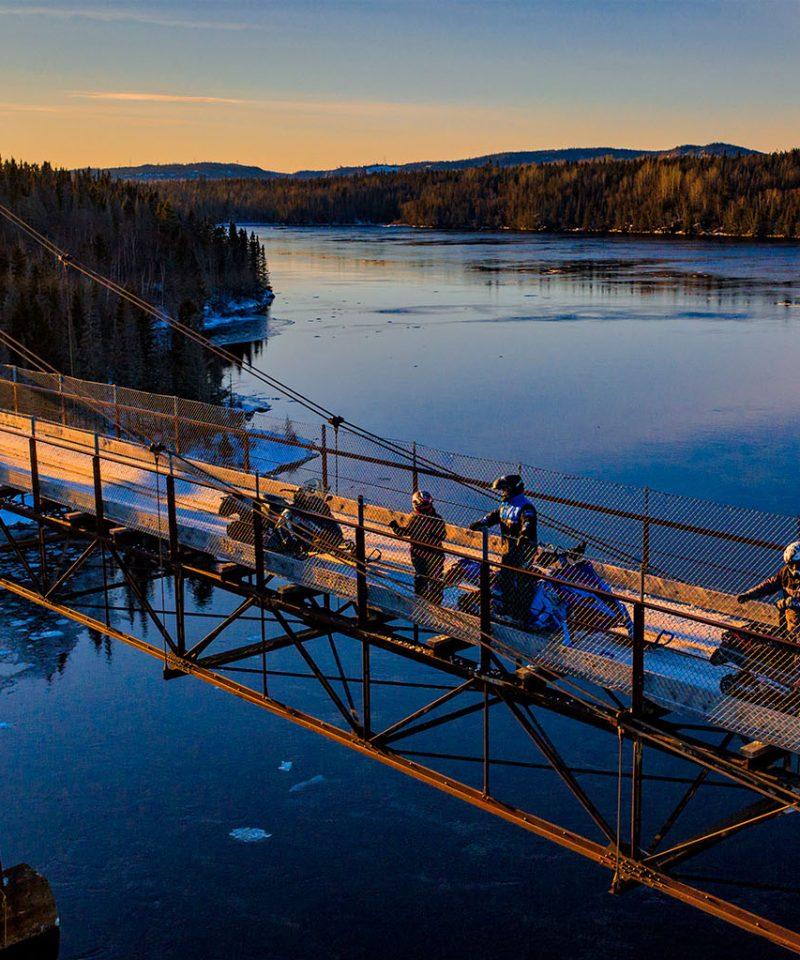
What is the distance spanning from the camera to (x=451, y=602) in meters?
15.1

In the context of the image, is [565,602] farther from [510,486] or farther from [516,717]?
[516,717]

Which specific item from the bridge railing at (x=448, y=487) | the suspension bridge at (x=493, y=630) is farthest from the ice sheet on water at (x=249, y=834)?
the bridge railing at (x=448, y=487)

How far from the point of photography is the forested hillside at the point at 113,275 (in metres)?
71.4

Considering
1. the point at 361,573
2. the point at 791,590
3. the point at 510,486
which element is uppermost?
the point at 510,486

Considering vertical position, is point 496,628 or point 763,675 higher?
point 763,675

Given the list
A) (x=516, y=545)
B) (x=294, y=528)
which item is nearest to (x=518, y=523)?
(x=516, y=545)

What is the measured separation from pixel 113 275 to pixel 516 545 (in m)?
110

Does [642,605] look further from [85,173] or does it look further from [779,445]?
[85,173]

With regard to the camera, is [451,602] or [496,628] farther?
[451,602]

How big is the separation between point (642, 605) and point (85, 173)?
175 m

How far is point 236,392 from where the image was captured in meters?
66.6

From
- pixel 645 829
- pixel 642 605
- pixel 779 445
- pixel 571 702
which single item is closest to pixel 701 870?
pixel 645 829

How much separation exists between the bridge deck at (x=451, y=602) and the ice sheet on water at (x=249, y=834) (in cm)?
526

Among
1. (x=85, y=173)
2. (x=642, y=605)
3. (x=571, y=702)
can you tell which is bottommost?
(x=571, y=702)
